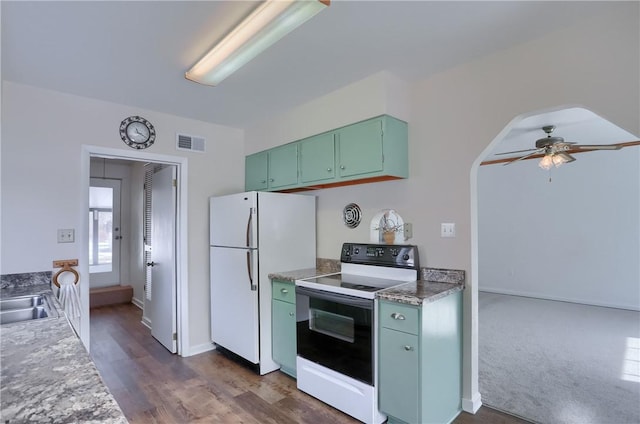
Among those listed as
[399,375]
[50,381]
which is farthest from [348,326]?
[50,381]

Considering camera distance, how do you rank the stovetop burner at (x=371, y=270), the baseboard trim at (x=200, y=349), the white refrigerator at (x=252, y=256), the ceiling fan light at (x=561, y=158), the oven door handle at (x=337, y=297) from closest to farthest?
the oven door handle at (x=337, y=297) < the stovetop burner at (x=371, y=270) < the white refrigerator at (x=252, y=256) < the baseboard trim at (x=200, y=349) < the ceiling fan light at (x=561, y=158)

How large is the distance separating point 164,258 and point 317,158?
7.14 ft

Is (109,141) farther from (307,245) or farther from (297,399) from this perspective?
(297,399)

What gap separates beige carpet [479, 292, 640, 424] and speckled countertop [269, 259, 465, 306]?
0.99m

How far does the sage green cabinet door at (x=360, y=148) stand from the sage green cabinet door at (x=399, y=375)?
48.2 inches

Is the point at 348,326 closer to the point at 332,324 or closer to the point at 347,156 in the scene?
the point at 332,324

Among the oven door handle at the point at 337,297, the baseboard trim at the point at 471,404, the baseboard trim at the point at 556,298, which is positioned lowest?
the baseboard trim at the point at 556,298

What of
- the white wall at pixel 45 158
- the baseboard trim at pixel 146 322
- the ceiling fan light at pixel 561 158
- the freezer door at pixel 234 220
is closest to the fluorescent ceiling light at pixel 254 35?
the freezer door at pixel 234 220

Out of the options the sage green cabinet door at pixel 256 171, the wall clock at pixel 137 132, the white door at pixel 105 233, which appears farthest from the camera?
the white door at pixel 105 233

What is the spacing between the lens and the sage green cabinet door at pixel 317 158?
283cm

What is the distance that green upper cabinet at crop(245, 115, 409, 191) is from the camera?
8.20ft

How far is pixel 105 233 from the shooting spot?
236 inches

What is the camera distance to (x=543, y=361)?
3.19 m

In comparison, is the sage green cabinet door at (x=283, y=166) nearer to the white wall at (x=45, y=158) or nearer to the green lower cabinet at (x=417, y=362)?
the white wall at (x=45, y=158)
